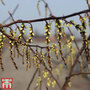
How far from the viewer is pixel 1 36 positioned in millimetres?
533

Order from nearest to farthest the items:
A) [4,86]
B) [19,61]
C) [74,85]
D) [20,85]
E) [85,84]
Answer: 1. [4,86]
2. [19,61]
3. [20,85]
4. [74,85]
5. [85,84]

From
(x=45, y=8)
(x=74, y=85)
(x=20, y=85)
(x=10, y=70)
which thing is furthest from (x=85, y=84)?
(x=45, y=8)

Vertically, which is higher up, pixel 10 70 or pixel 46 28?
pixel 46 28

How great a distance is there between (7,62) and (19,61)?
18 centimetres

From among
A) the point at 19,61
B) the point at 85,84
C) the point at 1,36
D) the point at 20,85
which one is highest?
the point at 1,36

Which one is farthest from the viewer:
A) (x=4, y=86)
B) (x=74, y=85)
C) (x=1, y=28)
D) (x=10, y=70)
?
(x=74, y=85)

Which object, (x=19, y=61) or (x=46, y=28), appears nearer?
(x=46, y=28)

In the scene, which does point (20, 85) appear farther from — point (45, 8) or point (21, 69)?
point (45, 8)

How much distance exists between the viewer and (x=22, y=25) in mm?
462

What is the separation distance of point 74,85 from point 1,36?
502cm

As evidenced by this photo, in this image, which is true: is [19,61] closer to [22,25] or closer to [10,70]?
[10,70]

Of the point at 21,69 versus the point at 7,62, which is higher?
the point at 7,62

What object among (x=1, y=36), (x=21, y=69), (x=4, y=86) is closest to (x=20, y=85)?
(x=21, y=69)

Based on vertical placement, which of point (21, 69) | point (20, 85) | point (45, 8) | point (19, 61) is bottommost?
point (20, 85)
